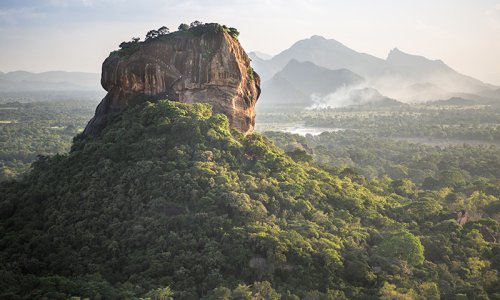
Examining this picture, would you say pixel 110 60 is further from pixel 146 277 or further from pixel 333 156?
pixel 333 156

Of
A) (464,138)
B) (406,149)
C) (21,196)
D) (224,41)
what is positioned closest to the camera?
(21,196)

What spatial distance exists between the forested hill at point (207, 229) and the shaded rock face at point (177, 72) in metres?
2.39

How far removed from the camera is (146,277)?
24.1 m

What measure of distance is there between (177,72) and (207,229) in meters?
18.2

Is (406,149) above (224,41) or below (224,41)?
below

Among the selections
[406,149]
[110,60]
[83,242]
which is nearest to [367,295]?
[83,242]

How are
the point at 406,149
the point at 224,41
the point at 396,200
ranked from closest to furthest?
1. the point at 224,41
2. the point at 396,200
3. the point at 406,149

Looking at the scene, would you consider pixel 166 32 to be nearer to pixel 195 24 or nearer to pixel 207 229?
pixel 195 24

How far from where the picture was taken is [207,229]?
27.3m

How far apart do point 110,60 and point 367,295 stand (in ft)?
99.6

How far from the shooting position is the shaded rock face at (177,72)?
39.8 meters

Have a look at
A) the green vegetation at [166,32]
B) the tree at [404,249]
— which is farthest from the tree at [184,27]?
the tree at [404,249]

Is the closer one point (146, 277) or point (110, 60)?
point (146, 277)

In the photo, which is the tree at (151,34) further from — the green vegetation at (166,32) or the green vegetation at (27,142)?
the green vegetation at (27,142)
